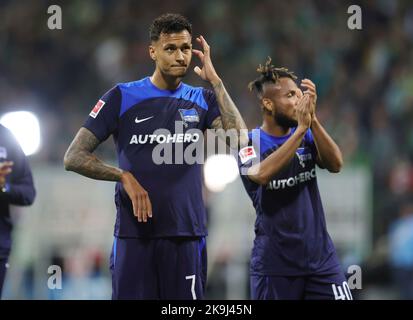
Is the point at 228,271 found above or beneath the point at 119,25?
beneath

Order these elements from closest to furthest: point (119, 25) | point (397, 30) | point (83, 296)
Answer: point (83, 296) → point (397, 30) → point (119, 25)

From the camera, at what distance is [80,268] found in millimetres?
12250

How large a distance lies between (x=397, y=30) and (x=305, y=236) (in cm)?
927

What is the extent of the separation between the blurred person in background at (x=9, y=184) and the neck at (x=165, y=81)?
149cm

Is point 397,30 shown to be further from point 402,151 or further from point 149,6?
point 149,6

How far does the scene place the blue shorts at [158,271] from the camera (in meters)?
6.85

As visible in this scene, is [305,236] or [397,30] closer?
[305,236]

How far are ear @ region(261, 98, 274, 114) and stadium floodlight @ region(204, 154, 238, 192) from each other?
398 centimetres

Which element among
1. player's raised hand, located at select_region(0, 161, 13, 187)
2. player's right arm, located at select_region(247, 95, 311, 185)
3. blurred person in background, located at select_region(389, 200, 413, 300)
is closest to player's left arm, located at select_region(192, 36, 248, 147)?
player's right arm, located at select_region(247, 95, 311, 185)

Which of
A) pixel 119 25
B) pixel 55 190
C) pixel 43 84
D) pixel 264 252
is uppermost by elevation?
pixel 119 25

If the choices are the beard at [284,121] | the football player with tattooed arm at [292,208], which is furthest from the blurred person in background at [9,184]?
the beard at [284,121]

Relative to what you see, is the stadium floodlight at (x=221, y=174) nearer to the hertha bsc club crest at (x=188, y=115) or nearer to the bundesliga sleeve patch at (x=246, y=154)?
the bundesliga sleeve patch at (x=246, y=154)

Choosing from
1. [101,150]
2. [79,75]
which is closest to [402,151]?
[101,150]

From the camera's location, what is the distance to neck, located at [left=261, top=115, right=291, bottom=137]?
7.45 metres
